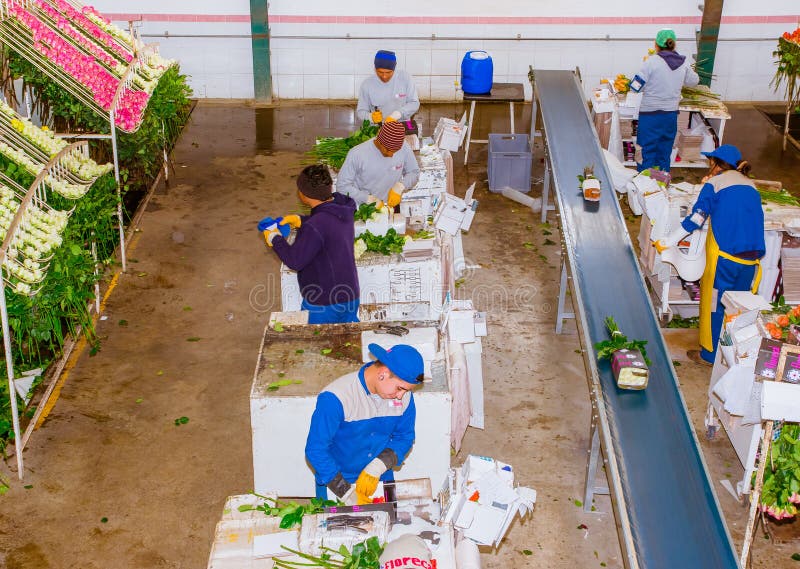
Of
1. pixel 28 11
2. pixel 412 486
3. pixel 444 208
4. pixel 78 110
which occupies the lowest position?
pixel 412 486

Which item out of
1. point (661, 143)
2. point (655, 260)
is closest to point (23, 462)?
point (655, 260)

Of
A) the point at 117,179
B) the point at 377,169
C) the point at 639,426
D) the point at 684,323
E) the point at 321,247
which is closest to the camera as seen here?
the point at 639,426

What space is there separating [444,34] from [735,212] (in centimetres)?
749

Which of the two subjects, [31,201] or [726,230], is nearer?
[31,201]

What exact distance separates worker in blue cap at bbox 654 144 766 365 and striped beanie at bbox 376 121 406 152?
2.30 m

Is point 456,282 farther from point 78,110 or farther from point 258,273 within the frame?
point 78,110

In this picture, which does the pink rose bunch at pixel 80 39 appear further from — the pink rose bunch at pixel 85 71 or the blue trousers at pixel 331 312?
the blue trousers at pixel 331 312

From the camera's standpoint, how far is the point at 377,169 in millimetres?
7559

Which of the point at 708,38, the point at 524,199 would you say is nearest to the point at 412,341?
the point at 524,199

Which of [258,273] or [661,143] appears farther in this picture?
[661,143]

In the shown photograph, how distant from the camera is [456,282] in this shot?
882cm

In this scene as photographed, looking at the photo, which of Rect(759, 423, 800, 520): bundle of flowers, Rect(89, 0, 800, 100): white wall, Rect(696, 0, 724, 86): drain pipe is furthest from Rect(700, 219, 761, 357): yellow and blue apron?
Rect(89, 0, 800, 100): white wall

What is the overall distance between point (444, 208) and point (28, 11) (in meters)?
4.61

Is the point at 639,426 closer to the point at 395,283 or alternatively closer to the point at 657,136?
the point at 395,283
